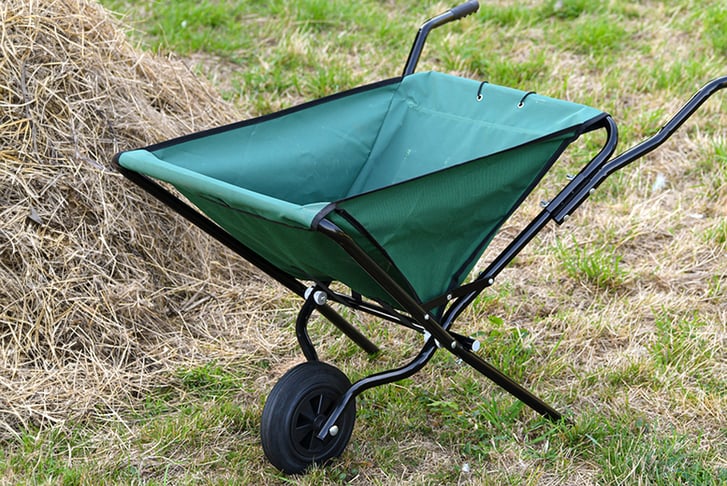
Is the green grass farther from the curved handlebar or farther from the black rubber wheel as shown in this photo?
the curved handlebar

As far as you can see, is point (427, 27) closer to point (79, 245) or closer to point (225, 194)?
point (225, 194)

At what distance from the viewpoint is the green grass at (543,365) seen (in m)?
2.37

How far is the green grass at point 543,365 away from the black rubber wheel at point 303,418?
0.07 metres

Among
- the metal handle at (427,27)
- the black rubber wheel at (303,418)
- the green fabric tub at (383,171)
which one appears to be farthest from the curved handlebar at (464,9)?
the black rubber wheel at (303,418)

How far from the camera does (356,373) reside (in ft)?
9.04

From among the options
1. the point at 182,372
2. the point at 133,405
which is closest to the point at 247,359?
the point at 182,372

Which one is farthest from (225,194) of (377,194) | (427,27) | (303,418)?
(427,27)

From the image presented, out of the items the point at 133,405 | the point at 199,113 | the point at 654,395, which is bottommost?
the point at 133,405

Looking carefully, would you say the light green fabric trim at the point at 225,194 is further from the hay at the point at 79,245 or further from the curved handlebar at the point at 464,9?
the curved handlebar at the point at 464,9

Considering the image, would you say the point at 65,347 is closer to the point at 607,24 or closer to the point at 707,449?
the point at 707,449

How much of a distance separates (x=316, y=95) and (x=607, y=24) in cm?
171

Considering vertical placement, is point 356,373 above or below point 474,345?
below

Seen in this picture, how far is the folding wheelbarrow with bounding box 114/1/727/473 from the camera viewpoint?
1865 mm

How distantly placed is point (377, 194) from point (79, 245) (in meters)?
1.39
